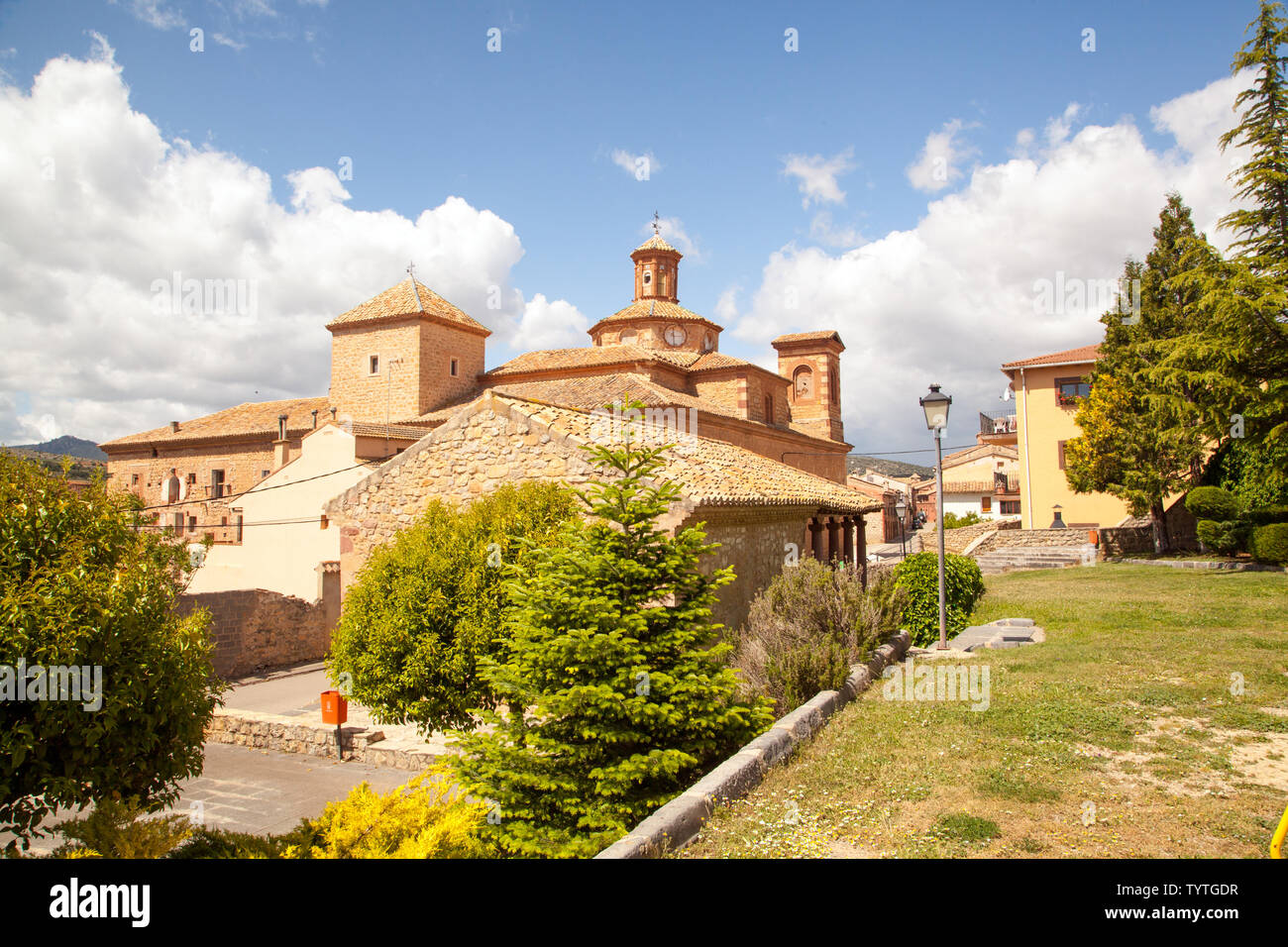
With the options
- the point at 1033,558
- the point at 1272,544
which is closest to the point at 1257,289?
the point at 1272,544

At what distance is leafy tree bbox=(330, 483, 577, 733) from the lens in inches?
295

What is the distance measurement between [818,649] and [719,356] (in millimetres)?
24845

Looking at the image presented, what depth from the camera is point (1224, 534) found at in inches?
760

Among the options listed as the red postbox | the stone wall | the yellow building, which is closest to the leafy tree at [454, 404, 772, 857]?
the red postbox

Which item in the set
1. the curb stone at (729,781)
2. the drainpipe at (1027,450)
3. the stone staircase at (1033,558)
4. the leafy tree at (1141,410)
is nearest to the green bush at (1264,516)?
the leafy tree at (1141,410)

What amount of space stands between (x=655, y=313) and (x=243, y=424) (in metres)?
20.8

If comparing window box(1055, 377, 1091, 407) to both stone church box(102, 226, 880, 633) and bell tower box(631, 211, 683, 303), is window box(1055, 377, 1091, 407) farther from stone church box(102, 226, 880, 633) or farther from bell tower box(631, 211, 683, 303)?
bell tower box(631, 211, 683, 303)

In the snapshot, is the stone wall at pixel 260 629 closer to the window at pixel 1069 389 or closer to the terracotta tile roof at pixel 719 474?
the terracotta tile roof at pixel 719 474

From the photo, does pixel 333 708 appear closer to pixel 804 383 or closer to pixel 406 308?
pixel 406 308
